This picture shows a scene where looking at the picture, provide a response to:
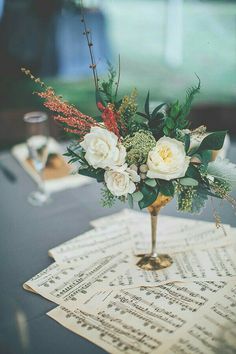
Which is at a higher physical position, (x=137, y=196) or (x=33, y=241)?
(x=137, y=196)

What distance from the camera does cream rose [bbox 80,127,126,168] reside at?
1149 millimetres


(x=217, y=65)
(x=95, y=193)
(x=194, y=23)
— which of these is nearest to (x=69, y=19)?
(x=217, y=65)

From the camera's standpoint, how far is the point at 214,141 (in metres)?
1.20

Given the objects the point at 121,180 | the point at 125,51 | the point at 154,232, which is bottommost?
the point at 125,51

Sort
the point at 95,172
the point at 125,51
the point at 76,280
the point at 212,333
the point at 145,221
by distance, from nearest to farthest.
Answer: the point at 212,333
the point at 95,172
the point at 76,280
the point at 145,221
the point at 125,51

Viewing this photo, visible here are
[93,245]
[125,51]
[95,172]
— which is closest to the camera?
[95,172]

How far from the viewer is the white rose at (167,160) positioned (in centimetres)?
115

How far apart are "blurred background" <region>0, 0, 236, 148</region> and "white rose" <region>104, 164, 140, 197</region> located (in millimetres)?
1664

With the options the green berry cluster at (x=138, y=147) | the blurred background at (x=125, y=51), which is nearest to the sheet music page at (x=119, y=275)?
the green berry cluster at (x=138, y=147)


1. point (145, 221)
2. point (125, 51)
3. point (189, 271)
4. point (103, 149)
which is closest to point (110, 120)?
point (103, 149)

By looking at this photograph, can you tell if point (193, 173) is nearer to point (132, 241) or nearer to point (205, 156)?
point (205, 156)

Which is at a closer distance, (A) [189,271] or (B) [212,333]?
(B) [212,333]

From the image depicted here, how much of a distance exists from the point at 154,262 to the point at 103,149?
1.44 feet

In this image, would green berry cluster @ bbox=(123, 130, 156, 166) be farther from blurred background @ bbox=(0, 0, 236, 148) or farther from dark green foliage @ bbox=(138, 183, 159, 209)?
blurred background @ bbox=(0, 0, 236, 148)
